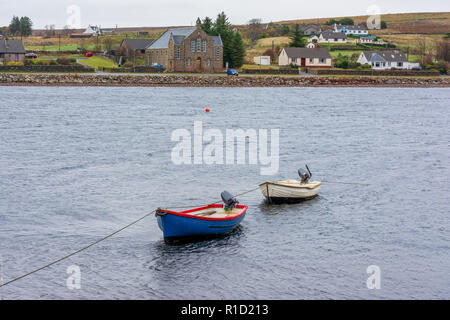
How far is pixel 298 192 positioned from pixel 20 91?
3439 inches

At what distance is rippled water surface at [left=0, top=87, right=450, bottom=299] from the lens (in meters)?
24.3

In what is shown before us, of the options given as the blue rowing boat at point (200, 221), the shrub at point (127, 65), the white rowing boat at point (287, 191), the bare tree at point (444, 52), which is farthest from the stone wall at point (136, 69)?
the blue rowing boat at point (200, 221)

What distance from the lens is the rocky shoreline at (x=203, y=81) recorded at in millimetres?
123812

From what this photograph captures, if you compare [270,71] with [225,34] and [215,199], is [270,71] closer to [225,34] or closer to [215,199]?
[225,34]

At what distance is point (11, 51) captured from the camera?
141 metres

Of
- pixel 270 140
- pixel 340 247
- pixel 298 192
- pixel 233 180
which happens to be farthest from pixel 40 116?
pixel 340 247

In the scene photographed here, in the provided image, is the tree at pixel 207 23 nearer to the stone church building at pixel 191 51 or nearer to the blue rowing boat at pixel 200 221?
the stone church building at pixel 191 51

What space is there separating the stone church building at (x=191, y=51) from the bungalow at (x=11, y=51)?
32.9 m

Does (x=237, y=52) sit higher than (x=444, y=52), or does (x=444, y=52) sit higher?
(x=444, y=52)

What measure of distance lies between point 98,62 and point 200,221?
130063 millimetres
